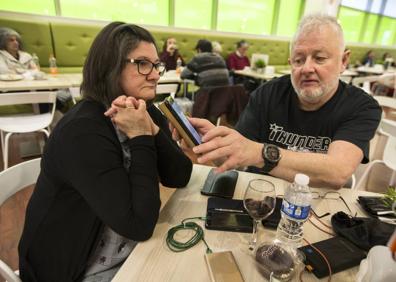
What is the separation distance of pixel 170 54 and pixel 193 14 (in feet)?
4.73

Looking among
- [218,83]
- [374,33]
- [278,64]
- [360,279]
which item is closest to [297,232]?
[360,279]

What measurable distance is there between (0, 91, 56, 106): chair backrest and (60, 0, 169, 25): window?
107 inches

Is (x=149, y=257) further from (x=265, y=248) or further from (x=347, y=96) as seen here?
(x=347, y=96)

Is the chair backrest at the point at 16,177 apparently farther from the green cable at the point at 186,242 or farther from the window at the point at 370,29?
the window at the point at 370,29

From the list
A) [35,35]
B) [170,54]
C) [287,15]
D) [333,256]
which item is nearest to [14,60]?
[35,35]

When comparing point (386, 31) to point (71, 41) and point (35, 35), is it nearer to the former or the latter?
point (71, 41)

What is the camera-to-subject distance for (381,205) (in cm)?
100

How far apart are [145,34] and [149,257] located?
811 millimetres

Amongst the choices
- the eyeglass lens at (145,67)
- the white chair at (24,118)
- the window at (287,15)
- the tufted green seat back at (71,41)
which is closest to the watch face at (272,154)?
the eyeglass lens at (145,67)

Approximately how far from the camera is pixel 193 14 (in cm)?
563

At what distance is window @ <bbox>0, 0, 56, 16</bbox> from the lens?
3875 mm

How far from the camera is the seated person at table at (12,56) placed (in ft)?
10.5

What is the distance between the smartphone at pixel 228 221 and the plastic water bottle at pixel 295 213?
4.0 inches

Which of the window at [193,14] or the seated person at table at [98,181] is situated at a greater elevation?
the window at [193,14]
